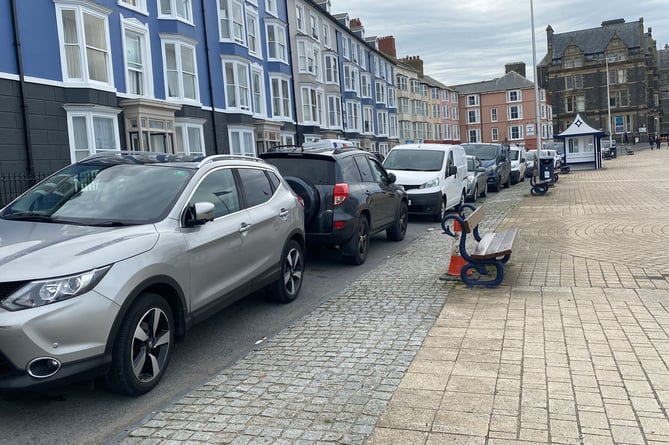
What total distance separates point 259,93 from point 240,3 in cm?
481

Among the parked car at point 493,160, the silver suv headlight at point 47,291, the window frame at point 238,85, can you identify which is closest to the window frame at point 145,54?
the window frame at point 238,85

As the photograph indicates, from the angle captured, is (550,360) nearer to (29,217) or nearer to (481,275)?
Answer: (481,275)

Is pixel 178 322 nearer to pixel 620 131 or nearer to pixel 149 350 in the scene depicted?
pixel 149 350

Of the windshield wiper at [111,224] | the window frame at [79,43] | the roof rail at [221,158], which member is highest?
the window frame at [79,43]

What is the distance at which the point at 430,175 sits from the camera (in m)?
13.9

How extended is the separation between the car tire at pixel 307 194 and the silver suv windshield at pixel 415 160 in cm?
686

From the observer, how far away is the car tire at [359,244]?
8.64 m

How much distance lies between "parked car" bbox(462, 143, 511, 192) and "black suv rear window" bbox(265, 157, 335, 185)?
15.8 metres

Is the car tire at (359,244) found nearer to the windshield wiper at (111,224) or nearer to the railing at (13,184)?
the windshield wiper at (111,224)

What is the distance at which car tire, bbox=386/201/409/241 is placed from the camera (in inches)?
435

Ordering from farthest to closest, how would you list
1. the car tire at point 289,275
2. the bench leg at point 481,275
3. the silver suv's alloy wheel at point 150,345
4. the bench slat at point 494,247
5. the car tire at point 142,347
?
the bench leg at point 481,275, the bench slat at point 494,247, the car tire at point 289,275, the silver suv's alloy wheel at point 150,345, the car tire at point 142,347

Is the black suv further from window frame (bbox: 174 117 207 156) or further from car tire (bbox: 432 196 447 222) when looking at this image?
window frame (bbox: 174 117 207 156)

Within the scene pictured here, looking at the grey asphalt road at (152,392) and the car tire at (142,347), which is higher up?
the car tire at (142,347)

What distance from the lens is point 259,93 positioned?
105 feet
